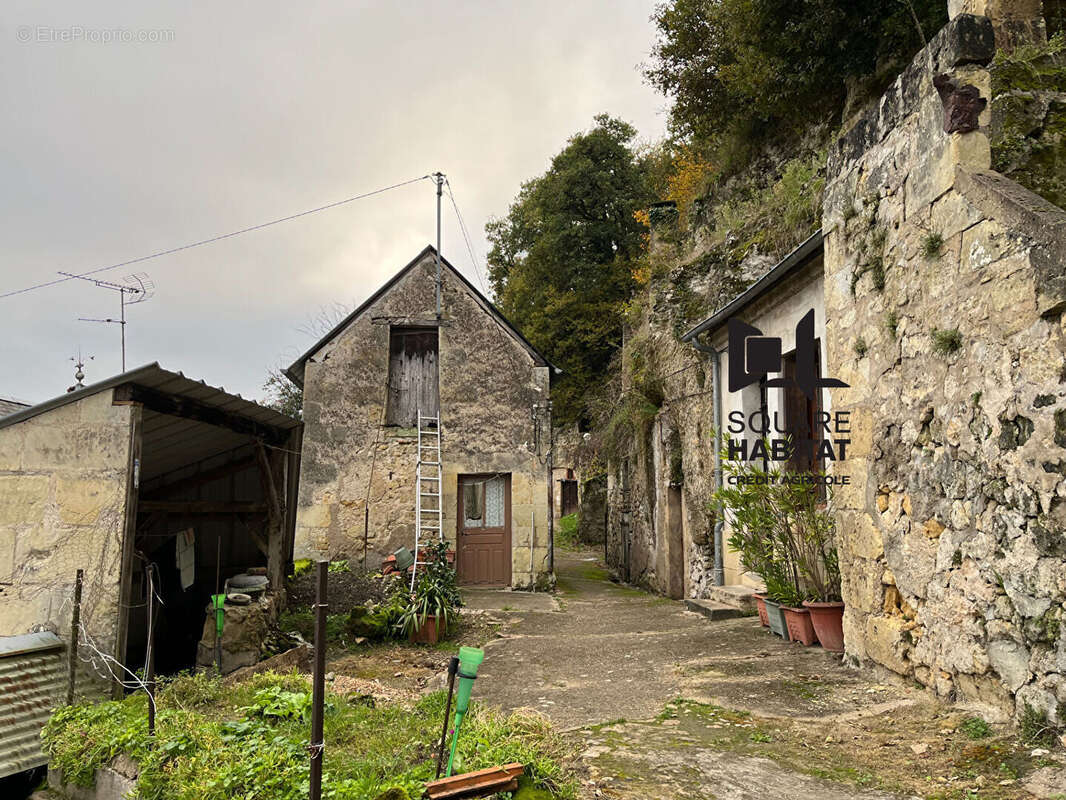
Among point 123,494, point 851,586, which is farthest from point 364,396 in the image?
point 851,586

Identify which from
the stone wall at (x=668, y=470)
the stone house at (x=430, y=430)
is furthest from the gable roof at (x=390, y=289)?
the stone wall at (x=668, y=470)

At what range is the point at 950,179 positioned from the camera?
392 centimetres

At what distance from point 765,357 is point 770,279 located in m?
1.14

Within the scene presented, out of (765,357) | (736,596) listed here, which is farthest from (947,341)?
(736,596)

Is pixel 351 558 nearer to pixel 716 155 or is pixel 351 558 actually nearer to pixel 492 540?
pixel 492 540

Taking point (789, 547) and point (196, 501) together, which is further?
point (196, 501)

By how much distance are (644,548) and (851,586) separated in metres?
8.84

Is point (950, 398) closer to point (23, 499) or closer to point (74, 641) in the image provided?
point (74, 641)

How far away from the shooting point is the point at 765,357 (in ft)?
26.6

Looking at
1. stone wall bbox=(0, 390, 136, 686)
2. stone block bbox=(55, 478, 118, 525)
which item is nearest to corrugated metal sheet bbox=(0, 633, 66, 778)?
stone wall bbox=(0, 390, 136, 686)

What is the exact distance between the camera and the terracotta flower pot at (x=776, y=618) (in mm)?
6254

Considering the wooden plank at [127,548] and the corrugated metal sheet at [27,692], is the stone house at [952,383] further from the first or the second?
the corrugated metal sheet at [27,692]

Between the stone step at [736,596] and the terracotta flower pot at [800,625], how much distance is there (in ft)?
5.12

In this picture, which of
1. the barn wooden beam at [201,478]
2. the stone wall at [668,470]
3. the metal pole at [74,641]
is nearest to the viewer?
the metal pole at [74,641]
